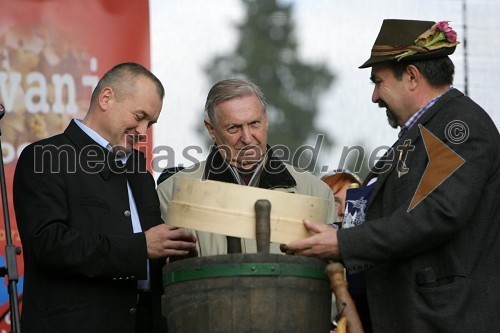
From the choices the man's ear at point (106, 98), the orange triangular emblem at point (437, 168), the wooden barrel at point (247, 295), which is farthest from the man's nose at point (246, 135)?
the wooden barrel at point (247, 295)

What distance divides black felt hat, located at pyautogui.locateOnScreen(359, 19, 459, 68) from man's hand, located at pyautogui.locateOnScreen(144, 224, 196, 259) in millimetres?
1090

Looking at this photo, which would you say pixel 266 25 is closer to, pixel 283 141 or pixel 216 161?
pixel 283 141

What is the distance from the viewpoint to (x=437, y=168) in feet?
14.2

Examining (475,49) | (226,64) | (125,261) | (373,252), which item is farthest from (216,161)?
(475,49)

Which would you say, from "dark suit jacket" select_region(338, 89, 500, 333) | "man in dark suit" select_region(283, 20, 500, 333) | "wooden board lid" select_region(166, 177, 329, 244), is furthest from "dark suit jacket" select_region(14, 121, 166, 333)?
"dark suit jacket" select_region(338, 89, 500, 333)

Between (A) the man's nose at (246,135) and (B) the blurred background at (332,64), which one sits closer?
(A) the man's nose at (246,135)

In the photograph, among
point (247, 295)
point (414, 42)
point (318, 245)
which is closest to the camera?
point (247, 295)

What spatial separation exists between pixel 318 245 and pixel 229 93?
128 cm

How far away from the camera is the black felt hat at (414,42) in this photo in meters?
4.59

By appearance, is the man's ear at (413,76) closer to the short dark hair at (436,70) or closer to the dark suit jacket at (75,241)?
the short dark hair at (436,70)

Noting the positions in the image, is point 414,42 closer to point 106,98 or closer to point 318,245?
point 318,245

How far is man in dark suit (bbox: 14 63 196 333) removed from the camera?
455 centimetres

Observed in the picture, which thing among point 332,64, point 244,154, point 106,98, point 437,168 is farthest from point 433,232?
point 332,64

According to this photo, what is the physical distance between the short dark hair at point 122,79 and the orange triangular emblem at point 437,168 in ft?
4.70
